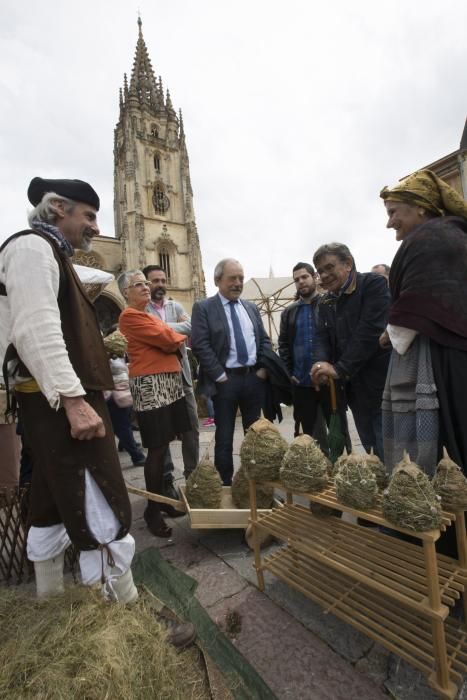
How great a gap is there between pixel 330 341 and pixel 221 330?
999 mm

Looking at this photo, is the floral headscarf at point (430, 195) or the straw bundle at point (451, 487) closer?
the straw bundle at point (451, 487)

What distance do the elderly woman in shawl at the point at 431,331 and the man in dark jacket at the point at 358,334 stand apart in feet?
2.52

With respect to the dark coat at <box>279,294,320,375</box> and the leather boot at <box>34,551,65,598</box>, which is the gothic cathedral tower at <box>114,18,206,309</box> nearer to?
the dark coat at <box>279,294,320,375</box>

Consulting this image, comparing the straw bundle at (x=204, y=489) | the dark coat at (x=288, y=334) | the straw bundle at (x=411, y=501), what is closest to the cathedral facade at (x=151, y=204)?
the dark coat at (x=288, y=334)

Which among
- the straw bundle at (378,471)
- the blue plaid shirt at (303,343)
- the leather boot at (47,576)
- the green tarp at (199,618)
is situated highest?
the blue plaid shirt at (303,343)

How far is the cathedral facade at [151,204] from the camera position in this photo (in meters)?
32.2

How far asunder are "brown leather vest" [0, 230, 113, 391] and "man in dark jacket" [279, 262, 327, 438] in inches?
89.7

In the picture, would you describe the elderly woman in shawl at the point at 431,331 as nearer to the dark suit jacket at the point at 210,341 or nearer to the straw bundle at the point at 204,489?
the straw bundle at the point at 204,489

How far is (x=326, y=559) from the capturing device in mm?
1660

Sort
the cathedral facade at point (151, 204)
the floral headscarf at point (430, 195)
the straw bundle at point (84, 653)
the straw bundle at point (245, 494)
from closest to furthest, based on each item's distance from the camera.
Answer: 1. the straw bundle at point (84, 653)
2. the floral headscarf at point (430, 195)
3. the straw bundle at point (245, 494)
4. the cathedral facade at point (151, 204)

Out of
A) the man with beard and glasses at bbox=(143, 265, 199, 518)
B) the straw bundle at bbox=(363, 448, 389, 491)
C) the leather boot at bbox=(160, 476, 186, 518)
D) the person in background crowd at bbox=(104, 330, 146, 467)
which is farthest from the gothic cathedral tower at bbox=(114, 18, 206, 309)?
the straw bundle at bbox=(363, 448, 389, 491)

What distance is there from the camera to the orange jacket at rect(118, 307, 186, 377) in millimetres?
2818

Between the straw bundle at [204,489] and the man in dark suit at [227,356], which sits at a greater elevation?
the man in dark suit at [227,356]

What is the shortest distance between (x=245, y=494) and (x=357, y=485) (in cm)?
149
